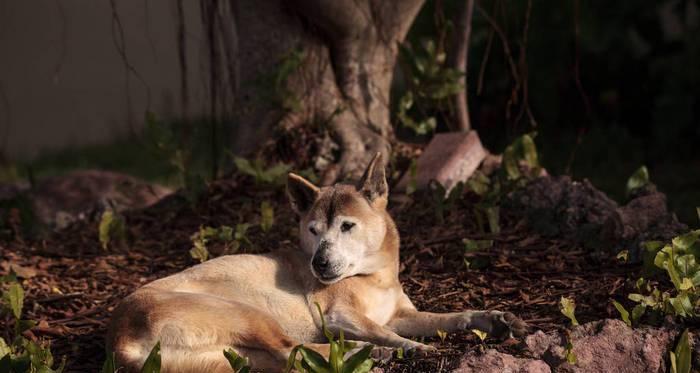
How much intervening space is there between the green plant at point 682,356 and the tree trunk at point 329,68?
10.1 feet

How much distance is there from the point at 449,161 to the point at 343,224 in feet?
7.05

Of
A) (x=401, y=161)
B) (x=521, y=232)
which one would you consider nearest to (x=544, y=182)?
(x=521, y=232)

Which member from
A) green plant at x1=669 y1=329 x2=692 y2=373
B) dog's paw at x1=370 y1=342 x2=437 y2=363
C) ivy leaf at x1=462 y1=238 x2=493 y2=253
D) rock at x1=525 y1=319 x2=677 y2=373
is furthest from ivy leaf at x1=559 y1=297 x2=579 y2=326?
ivy leaf at x1=462 y1=238 x2=493 y2=253

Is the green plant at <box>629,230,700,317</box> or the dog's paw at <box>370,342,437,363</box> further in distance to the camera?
the green plant at <box>629,230,700,317</box>

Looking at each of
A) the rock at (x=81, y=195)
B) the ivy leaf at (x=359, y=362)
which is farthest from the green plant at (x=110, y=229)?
the ivy leaf at (x=359, y=362)

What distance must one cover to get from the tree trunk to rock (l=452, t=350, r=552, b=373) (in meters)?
2.94

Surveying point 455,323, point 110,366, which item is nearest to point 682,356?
point 455,323

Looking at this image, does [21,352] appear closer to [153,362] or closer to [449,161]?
[153,362]

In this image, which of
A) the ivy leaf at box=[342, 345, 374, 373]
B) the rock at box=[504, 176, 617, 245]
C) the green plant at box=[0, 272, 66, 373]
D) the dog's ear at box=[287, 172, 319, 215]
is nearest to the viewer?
the ivy leaf at box=[342, 345, 374, 373]

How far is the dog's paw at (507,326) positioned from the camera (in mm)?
4449

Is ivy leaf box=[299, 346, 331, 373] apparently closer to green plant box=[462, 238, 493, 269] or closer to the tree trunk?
green plant box=[462, 238, 493, 269]

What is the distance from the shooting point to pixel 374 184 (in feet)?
15.7

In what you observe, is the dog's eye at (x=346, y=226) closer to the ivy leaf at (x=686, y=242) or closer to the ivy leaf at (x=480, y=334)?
the ivy leaf at (x=480, y=334)

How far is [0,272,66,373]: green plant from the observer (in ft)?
13.6
